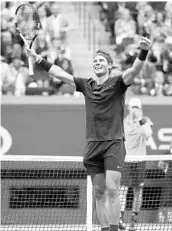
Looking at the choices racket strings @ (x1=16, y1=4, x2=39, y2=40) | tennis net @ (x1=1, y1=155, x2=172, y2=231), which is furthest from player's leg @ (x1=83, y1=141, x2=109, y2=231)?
tennis net @ (x1=1, y1=155, x2=172, y2=231)

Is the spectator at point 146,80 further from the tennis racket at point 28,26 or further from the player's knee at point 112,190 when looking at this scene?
the player's knee at point 112,190

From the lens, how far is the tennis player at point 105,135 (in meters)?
8.78


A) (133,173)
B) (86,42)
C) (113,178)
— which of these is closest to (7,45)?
(86,42)

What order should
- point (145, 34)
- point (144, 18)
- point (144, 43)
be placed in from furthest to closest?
point (144, 18), point (145, 34), point (144, 43)

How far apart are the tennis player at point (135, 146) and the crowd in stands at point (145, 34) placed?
2477mm

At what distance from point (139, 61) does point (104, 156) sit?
1.11 meters

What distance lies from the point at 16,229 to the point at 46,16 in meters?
6.07

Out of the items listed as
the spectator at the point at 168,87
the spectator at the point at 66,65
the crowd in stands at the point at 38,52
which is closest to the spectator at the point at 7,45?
the crowd in stands at the point at 38,52

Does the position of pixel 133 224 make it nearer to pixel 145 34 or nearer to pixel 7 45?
pixel 7 45

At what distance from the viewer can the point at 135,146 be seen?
1216 centimetres

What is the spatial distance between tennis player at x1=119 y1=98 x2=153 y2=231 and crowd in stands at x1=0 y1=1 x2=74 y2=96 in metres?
2.21

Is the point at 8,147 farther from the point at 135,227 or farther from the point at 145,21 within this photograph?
the point at 145,21

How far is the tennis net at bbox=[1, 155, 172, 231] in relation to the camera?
460 inches

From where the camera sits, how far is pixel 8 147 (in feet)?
42.5
